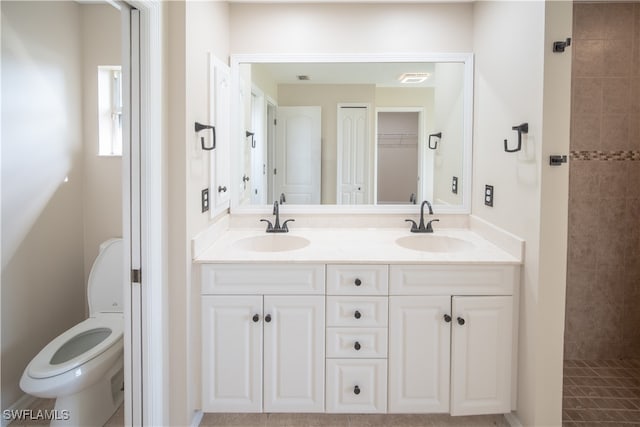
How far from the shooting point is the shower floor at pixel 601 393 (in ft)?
7.08

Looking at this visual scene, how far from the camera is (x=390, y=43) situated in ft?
8.50

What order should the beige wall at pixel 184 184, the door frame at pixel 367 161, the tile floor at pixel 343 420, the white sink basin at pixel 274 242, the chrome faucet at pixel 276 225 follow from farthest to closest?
the door frame at pixel 367 161, the chrome faucet at pixel 276 225, the white sink basin at pixel 274 242, the tile floor at pixel 343 420, the beige wall at pixel 184 184

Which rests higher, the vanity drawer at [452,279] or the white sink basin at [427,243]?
the white sink basin at [427,243]

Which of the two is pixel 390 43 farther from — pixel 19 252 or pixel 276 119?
pixel 19 252

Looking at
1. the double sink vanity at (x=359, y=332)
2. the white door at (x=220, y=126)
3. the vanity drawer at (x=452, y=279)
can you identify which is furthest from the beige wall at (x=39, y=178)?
the vanity drawer at (x=452, y=279)

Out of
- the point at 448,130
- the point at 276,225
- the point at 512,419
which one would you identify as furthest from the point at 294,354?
the point at 448,130

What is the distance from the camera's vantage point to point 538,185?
1.80m

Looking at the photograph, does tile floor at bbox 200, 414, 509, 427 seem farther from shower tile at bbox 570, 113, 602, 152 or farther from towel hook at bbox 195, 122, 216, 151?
shower tile at bbox 570, 113, 602, 152

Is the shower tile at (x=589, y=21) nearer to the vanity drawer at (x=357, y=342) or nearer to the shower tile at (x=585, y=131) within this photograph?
the shower tile at (x=585, y=131)

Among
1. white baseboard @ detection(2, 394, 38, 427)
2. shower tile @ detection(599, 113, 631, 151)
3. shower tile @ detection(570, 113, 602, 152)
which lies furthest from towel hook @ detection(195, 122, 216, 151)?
shower tile @ detection(599, 113, 631, 151)

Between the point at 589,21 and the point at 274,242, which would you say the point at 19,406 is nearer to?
the point at 274,242

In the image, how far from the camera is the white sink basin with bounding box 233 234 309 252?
8.05 feet

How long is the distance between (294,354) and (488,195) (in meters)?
1.33

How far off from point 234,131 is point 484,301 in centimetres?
167
